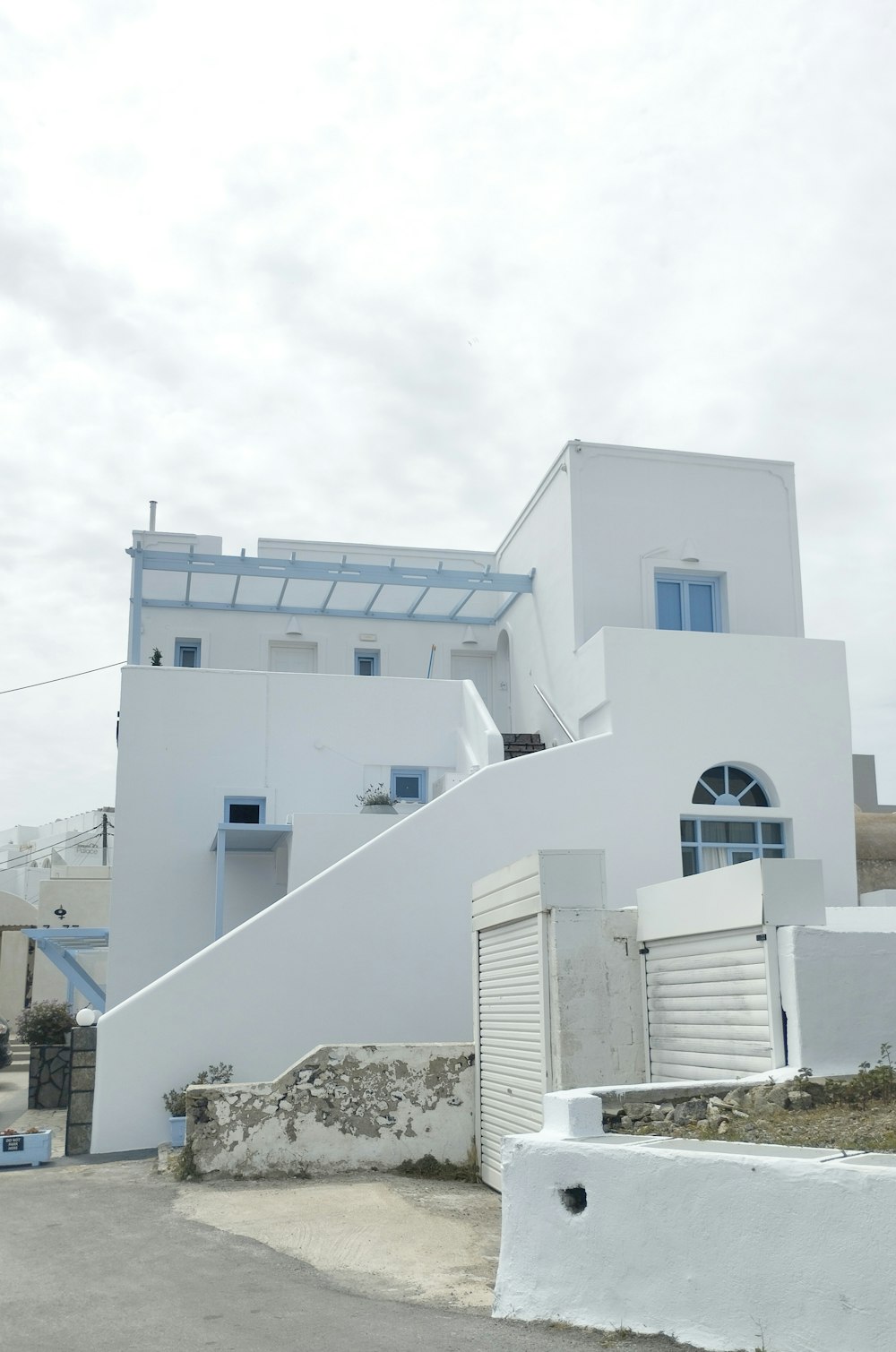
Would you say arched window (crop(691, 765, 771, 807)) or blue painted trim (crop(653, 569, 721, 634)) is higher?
blue painted trim (crop(653, 569, 721, 634))

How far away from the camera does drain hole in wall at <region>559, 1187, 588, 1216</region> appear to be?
639cm

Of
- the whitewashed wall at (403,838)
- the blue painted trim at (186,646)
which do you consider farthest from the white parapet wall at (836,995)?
the blue painted trim at (186,646)

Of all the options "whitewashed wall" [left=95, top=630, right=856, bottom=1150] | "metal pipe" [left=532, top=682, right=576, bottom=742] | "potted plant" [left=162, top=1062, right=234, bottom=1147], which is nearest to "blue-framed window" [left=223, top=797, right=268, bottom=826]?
"whitewashed wall" [left=95, top=630, right=856, bottom=1150]

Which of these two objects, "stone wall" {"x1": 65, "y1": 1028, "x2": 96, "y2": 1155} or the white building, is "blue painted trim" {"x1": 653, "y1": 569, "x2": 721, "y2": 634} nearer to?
the white building

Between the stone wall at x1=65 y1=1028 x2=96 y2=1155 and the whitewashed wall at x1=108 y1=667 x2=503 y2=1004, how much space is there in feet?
13.0

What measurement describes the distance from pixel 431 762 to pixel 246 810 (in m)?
3.07

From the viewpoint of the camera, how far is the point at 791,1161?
5375 millimetres

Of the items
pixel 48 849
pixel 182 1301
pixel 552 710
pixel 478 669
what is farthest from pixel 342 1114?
pixel 48 849

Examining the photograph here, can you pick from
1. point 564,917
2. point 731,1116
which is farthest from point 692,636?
point 731,1116

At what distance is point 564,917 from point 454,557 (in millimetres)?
14582

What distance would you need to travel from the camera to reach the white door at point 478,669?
23562 millimetres

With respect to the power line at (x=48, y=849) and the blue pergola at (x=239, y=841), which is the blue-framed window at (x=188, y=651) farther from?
the power line at (x=48, y=849)

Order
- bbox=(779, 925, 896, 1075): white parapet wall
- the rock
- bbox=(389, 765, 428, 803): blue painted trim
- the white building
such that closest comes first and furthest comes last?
the rock → bbox=(779, 925, 896, 1075): white parapet wall → the white building → bbox=(389, 765, 428, 803): blue painted trim

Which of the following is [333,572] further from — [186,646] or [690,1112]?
[690,1112]
